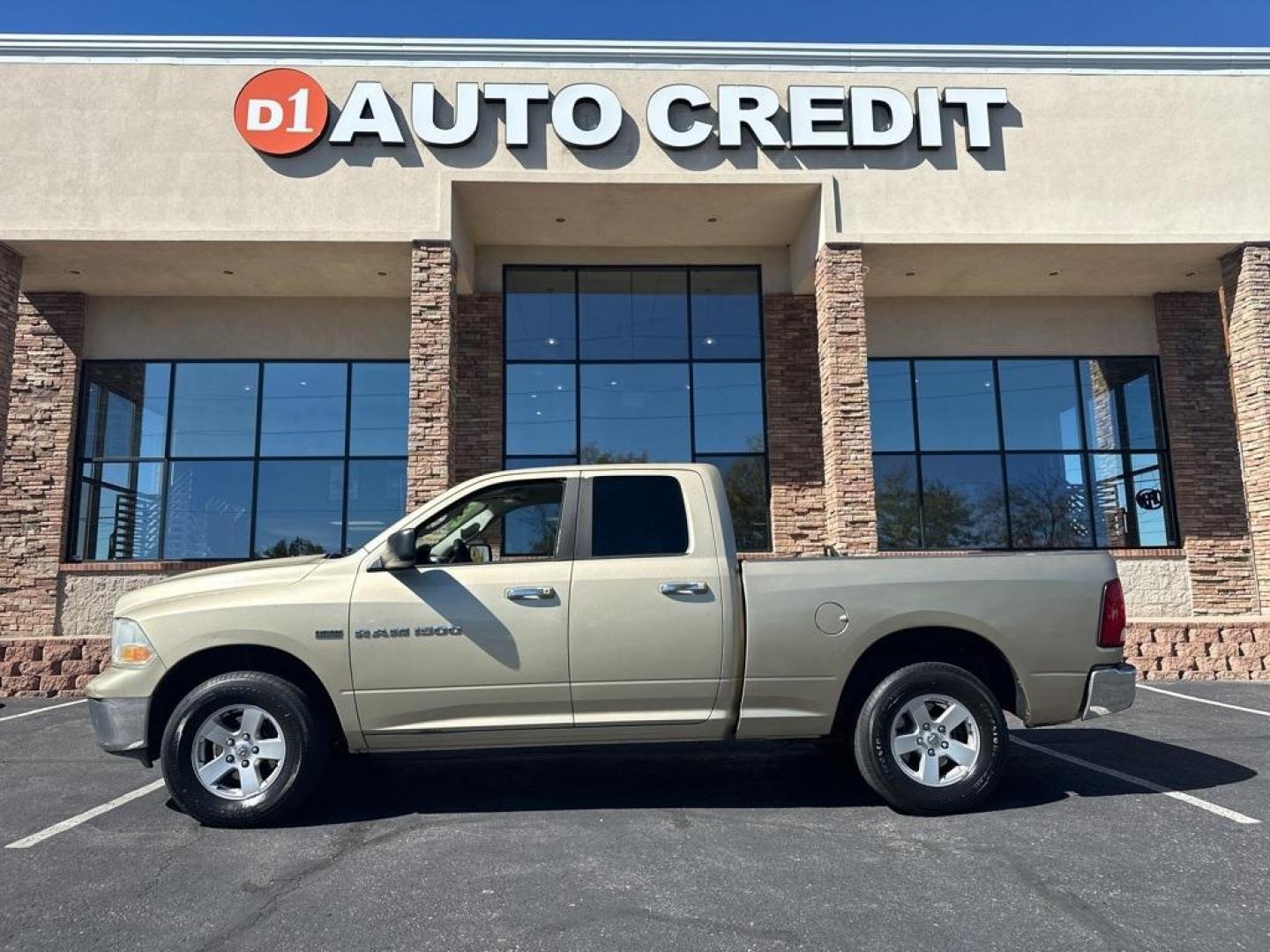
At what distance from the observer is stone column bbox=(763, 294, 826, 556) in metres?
13.4

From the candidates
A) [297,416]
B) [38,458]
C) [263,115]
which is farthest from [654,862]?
[38,458]

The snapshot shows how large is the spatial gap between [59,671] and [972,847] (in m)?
10.9

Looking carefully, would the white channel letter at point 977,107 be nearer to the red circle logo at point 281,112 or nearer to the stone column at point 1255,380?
the stone column at point 1255,380

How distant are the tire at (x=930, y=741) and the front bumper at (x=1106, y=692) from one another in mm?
538

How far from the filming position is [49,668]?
1041 centimetres

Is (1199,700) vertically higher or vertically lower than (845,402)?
lower

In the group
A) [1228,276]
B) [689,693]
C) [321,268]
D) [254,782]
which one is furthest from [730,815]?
[1228,276]

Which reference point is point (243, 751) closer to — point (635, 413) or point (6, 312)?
point (635, 413)

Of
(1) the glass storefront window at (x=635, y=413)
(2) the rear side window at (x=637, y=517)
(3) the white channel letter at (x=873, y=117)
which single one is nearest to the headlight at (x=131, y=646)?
(2) the rear side window at (x=637, y=517)

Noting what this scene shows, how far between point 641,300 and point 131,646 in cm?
1068

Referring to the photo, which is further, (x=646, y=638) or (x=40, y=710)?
(x=40, y=710)

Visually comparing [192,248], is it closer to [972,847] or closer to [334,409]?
[334,409]

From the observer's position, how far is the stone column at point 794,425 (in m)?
13.4

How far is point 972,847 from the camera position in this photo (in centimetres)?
421
